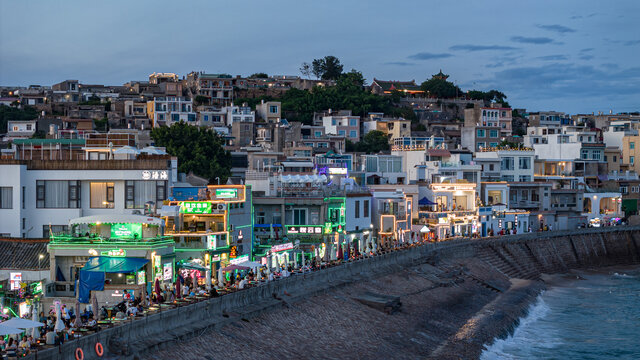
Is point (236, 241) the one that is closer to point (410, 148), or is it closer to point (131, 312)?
point (131, 312)

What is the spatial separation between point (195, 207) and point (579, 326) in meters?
29.0

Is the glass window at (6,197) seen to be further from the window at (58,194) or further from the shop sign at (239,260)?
the shop sign at (239,260)

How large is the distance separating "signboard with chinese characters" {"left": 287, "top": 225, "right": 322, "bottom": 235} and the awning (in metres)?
23.2

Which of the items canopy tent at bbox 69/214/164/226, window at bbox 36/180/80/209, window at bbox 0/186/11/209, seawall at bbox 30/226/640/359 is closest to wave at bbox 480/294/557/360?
seawall at bbox 30/226/640/359

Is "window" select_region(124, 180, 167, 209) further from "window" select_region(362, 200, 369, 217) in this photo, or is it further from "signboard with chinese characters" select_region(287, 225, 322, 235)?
"window" select_region(362, 200, 369, 217)

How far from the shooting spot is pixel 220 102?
147 meters

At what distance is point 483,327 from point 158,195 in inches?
981

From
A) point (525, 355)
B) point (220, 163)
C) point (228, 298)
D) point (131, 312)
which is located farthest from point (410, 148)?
point (131, 312)

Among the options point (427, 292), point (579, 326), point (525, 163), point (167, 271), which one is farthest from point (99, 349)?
point (525, 163)

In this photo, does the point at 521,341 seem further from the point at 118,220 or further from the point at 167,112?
the point at 167,112

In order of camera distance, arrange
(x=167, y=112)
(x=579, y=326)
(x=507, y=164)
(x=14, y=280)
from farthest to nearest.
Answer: (x=167, y=112), (x=507, y=164), (x=579, y=326), (x=14, y=280)

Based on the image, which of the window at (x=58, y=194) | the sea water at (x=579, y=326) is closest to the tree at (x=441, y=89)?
the sea water at (x=579, y=326)

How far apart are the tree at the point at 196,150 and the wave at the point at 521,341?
39.8 meters

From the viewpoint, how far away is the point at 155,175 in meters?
57.3
